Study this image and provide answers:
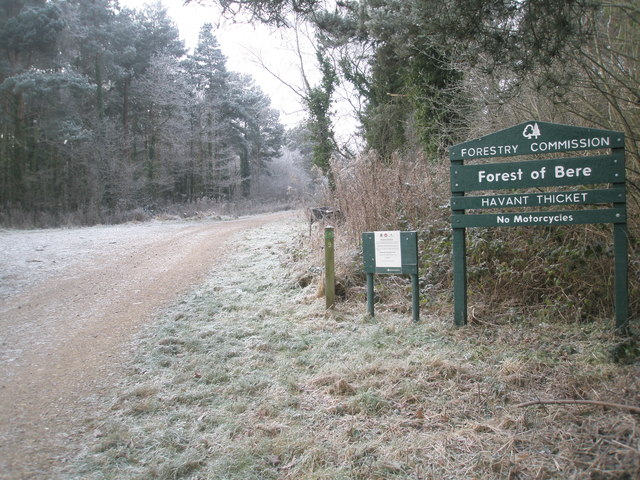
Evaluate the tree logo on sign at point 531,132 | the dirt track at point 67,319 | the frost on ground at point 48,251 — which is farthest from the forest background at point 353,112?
the frost on ground at point 48,251

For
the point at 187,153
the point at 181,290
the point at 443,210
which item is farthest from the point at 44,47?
the point at 443,210

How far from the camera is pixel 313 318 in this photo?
621 cm

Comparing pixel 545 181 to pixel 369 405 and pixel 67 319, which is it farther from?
pixel 67 319

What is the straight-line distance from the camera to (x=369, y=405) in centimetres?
364

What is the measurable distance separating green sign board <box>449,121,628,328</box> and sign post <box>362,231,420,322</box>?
519 mm

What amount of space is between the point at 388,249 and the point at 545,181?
6.65 ft

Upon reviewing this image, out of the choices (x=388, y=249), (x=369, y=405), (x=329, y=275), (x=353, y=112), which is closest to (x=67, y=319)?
(x=329, y=275)

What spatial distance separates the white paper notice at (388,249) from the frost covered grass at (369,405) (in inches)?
28.7

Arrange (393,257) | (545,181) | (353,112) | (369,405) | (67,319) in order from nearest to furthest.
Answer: (369,405) < (545,181) < (393,257) < (67,319) < (353,112)

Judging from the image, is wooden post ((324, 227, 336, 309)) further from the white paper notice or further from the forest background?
the forest background

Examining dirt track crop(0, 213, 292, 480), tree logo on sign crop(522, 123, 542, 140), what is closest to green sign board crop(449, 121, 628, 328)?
tree logo on sign crop(522, 123, 542, 140)

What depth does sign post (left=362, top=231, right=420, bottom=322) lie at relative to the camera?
583 centimetres

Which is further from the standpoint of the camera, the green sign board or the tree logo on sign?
the tree logo on sign

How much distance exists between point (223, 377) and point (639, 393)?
11.3 ft
